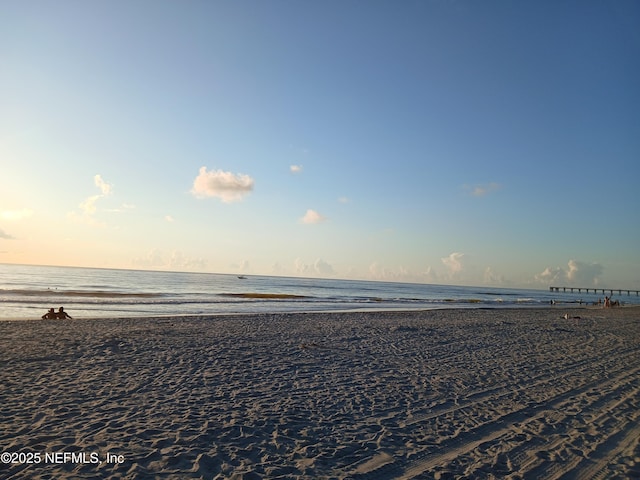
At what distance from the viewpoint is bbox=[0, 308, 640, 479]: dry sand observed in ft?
15.9

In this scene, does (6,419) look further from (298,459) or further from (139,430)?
(298,459)

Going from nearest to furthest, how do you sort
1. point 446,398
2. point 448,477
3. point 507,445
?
point 448,477 → point 507,445 → point 446,398

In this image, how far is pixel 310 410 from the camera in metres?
6.79

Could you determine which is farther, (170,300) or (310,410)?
(170,300)

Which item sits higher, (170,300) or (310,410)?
(310,410)

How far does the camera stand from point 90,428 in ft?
18.5

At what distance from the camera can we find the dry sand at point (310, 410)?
484cm

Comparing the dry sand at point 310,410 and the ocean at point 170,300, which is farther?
the ocean at point 170,300

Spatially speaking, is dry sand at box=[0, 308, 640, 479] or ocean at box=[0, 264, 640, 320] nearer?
dry sand at box=[0, 308, 640, 479]

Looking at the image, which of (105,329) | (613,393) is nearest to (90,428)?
(613,393)

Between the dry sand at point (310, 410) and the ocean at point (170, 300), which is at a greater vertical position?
the dry sand at point (310, 410)

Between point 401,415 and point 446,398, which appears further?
point 446,398

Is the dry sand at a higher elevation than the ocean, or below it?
higher

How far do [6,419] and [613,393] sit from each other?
37.4 feet
